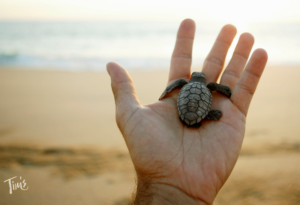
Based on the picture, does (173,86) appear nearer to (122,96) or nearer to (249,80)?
(122,96)

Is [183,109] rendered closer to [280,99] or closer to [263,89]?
[280,99]

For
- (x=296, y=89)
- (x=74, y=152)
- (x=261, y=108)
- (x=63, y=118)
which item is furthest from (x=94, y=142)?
(x=296, y=89)

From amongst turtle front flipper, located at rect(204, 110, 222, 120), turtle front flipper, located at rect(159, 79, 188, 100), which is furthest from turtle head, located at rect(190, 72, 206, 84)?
→ turtle front flipper, located at rect(204, 110, 222, 120)

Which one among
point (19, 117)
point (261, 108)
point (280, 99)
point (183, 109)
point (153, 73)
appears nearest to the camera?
point (183, 109)

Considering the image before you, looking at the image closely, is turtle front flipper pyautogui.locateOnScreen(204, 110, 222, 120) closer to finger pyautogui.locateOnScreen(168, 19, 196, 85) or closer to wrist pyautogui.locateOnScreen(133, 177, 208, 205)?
wrist pyautogui.locateOnScreen(133, 177, 208, 205)

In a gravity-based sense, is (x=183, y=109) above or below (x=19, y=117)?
above

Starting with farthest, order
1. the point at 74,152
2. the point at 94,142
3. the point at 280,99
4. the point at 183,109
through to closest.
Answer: the point at 280,99, the point at 94,142, the point at 74,152, the point at 183,109

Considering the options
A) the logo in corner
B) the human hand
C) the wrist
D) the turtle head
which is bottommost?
the logo in corner
